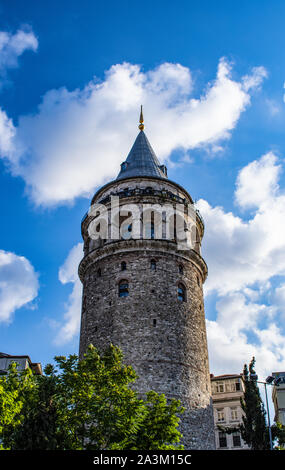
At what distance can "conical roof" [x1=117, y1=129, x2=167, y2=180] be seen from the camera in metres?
38.9

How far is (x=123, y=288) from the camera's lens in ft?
108

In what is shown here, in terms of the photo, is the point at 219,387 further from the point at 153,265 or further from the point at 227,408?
the point at 153,265

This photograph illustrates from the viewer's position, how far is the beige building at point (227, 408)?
44094 millimetres

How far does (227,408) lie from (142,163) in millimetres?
23218

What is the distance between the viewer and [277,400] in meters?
48.8

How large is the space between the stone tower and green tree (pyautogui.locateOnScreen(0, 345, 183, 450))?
7474 millimetres

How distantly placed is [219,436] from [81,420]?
89.1 feet

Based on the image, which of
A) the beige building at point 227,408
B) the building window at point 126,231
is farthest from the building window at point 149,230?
the beige building at point 227,408

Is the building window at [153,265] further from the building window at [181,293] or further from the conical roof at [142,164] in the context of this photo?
the conical roof at [142,164]

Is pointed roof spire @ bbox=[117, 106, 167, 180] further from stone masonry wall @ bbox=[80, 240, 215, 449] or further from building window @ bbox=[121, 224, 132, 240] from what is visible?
stone masonry wall @ bbox=[80, 240, 215, 449]

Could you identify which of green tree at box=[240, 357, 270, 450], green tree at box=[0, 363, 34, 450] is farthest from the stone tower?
green tree at box=[0, 363, 34, 450]

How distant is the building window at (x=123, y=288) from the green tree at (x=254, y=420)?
908 cm

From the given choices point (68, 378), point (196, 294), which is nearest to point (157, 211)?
point (196, 294)
